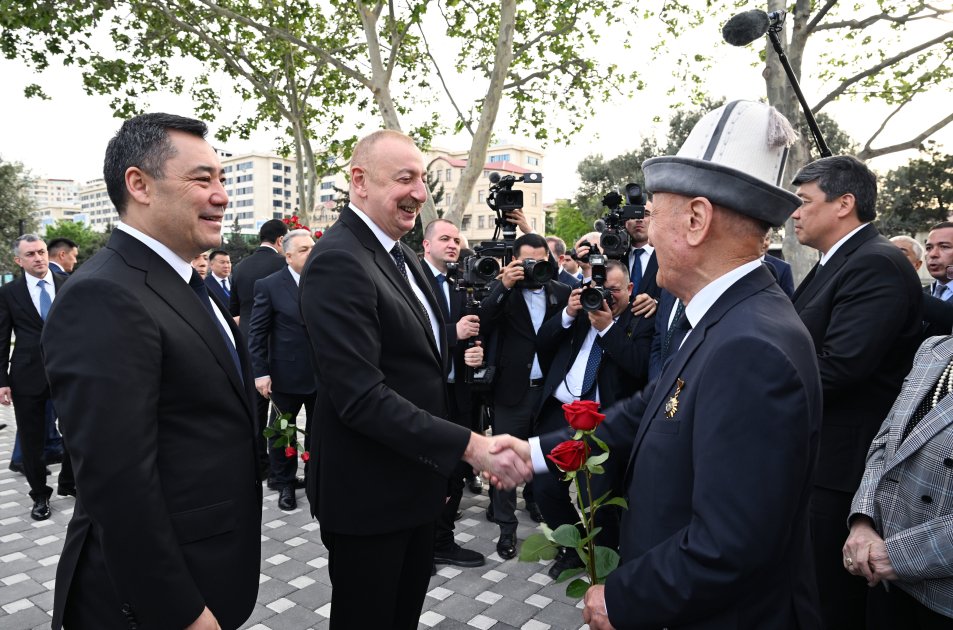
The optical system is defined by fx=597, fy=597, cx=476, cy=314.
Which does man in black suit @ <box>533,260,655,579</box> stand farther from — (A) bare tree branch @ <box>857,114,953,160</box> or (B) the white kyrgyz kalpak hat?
(A) bare tree branch @ <box>857,114,953,160</box>

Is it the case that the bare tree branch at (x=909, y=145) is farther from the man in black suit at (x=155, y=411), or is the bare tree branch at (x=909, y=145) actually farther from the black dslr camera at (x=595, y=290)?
the man in black suit at (x=155, y=411)

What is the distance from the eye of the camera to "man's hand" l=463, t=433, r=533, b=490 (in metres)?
2.44

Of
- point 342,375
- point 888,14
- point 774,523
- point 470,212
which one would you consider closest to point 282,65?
point 888,14

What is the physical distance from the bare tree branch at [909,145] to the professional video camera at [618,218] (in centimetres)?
970

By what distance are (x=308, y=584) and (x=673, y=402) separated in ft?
11.6

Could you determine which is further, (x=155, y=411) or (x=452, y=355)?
(x=452, y=355)

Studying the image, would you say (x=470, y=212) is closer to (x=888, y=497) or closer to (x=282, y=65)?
(x=282, y=65)

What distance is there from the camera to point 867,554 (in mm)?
2262

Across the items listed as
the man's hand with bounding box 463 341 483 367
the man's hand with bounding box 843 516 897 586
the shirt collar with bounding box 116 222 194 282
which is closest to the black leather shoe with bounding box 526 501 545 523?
the man's hand with bounding box 463 341 483 367

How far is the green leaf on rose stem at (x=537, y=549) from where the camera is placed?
188cm

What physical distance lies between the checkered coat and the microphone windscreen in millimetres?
2303

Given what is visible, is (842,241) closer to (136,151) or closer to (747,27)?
(747,27)

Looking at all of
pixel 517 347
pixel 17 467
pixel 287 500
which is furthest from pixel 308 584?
pixel 17 467

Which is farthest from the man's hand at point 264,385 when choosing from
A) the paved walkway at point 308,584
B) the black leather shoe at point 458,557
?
the black leather shoe at point 458,557
